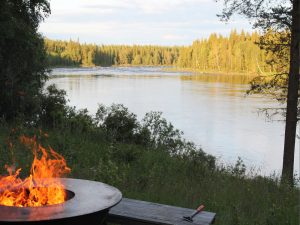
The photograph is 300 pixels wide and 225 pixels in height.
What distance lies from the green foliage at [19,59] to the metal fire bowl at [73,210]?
10.4 meters

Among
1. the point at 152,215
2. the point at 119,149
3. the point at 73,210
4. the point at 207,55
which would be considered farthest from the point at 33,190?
the point at 207,55

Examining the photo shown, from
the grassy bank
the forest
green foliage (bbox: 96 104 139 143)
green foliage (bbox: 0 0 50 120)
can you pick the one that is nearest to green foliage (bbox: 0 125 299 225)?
the grassy bank

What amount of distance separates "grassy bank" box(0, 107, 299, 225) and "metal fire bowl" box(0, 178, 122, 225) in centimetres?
224

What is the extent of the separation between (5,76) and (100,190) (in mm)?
11722

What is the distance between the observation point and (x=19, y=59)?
15.3m

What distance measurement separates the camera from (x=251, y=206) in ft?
22.7

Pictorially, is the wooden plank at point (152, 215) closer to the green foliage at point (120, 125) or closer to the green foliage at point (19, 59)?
the green foliage at point (120, 125)

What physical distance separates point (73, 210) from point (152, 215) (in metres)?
1.15

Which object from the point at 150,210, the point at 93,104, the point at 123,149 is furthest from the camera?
the point at 93,104

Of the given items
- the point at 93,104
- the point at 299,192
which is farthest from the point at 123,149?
the point at 93,104

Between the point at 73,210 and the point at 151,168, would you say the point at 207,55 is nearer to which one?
the point at 151,168

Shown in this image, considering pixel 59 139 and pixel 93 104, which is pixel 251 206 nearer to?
pixel 59 139

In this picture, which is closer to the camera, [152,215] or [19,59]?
[152,215]

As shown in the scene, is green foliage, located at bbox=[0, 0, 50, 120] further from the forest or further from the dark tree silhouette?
the forest
